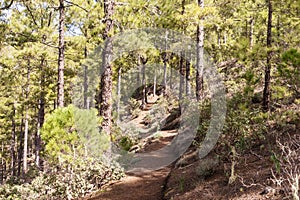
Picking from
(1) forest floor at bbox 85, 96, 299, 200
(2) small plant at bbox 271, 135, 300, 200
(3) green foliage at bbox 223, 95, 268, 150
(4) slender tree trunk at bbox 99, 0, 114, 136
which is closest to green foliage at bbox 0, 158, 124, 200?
(1) forest floor at bbox 85, 96, 299, 200

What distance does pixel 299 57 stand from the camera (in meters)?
4.87

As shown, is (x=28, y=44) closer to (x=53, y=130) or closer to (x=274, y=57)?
(x=53, y=130)

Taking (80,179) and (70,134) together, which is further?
(80,179)

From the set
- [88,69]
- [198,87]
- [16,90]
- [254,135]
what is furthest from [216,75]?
[16,90]

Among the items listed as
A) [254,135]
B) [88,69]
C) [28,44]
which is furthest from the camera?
[88,69]

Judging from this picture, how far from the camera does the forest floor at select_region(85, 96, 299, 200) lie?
4836 mm

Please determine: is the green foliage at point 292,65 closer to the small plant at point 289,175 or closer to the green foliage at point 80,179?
the small plant at point 289,175

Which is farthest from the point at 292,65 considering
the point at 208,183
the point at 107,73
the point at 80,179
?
the point at 80,179

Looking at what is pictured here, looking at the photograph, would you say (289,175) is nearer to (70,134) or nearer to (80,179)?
(70,134)

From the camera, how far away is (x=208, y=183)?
5895 mm

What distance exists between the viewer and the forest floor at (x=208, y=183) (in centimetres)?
484

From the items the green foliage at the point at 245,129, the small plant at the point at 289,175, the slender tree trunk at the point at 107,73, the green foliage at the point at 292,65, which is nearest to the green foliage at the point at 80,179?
the slender tree trunk at the point at 107,73

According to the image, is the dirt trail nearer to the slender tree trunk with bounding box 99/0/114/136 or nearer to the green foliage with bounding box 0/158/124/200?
the green foliage with bounding box 0/158/124/200

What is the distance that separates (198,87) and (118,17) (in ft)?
16.3
